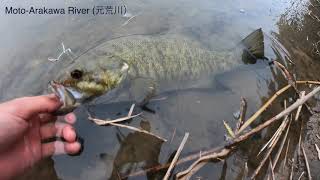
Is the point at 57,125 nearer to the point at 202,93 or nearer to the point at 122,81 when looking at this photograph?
the point at 122,81

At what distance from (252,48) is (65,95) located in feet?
7.82

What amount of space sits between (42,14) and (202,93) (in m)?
2.59

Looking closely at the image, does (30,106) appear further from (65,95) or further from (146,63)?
(146,63)

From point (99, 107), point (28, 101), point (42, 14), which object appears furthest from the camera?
point (42, 14)

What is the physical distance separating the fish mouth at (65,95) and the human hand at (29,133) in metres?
0.06

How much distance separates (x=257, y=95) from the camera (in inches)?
158

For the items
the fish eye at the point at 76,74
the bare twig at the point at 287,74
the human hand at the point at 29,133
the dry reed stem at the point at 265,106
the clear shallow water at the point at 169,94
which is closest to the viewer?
the human hand at the point at 29,133

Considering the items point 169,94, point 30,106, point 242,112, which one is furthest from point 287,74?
point 30,106

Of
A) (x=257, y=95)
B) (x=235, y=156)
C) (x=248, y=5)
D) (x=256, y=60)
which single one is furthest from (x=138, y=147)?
(x=248, y=5)

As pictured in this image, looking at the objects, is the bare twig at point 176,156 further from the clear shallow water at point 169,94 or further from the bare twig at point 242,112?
the bare twig at point 242,112

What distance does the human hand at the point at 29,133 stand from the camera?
287 centimetres

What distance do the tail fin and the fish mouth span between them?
222cm

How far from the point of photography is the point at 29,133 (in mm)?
3094

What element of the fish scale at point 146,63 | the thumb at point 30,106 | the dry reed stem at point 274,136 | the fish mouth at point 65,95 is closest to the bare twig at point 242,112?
the dry reed stem at point 274,136
